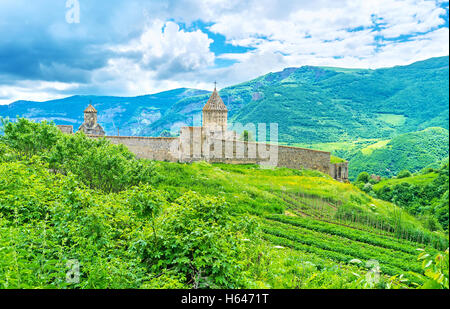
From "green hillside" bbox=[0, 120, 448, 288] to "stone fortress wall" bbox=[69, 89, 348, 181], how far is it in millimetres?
8964

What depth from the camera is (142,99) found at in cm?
12962

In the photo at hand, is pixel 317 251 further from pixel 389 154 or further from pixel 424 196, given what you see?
pixel 389 154

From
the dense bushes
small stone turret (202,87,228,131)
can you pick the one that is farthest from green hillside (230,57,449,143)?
the dense bushes

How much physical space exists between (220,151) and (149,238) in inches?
797

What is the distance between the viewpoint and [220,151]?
79.5 ft

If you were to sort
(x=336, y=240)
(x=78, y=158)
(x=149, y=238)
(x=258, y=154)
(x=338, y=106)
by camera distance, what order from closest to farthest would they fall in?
1. (x=149, y=238)
2. (x=78, y=158)
3. (x=336, y=240)
4. (x=258, y=154)
5. (x=338, y=106)

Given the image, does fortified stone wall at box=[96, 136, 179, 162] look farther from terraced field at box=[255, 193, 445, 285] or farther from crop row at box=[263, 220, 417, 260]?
crop row at box=[263, 220, 417, 260]

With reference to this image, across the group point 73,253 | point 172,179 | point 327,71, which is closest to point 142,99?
point 327,71

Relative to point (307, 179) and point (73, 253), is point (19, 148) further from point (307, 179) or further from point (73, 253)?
point (307, 179)

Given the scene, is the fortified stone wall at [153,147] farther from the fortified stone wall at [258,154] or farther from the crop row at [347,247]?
the crop row at [347,247]

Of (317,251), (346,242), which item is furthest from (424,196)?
(317,251)

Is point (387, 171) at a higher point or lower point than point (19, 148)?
lower

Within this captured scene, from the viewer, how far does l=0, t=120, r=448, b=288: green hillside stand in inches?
137

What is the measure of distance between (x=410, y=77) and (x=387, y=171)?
28.8 meters
